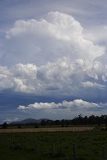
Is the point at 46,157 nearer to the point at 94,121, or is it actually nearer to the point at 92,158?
the point at 92,158

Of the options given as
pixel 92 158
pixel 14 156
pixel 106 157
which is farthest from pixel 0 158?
pixel 106 157

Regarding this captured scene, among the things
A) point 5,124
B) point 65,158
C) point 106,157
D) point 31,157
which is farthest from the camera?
point 5,124

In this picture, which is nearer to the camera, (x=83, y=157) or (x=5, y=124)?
(x=83, y=157)

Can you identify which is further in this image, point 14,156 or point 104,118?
point 104,118

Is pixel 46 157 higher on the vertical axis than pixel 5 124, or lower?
lower

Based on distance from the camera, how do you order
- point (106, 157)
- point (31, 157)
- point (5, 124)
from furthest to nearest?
point (5, 124) < point (31, 157) < point (106, 157)

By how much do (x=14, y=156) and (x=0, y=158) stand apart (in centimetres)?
166

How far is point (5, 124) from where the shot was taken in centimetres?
18612

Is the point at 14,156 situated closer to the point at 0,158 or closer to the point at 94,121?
the point at 0,158

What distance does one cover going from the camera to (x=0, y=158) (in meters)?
36.6

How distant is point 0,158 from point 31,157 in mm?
2423

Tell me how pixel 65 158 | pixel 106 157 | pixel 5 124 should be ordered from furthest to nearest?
1. pixel 5 124
2. pixel 65 158
3. pixel 106 157

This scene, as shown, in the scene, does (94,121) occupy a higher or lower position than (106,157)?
higher

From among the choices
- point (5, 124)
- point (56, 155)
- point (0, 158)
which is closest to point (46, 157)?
point (56, 155)
